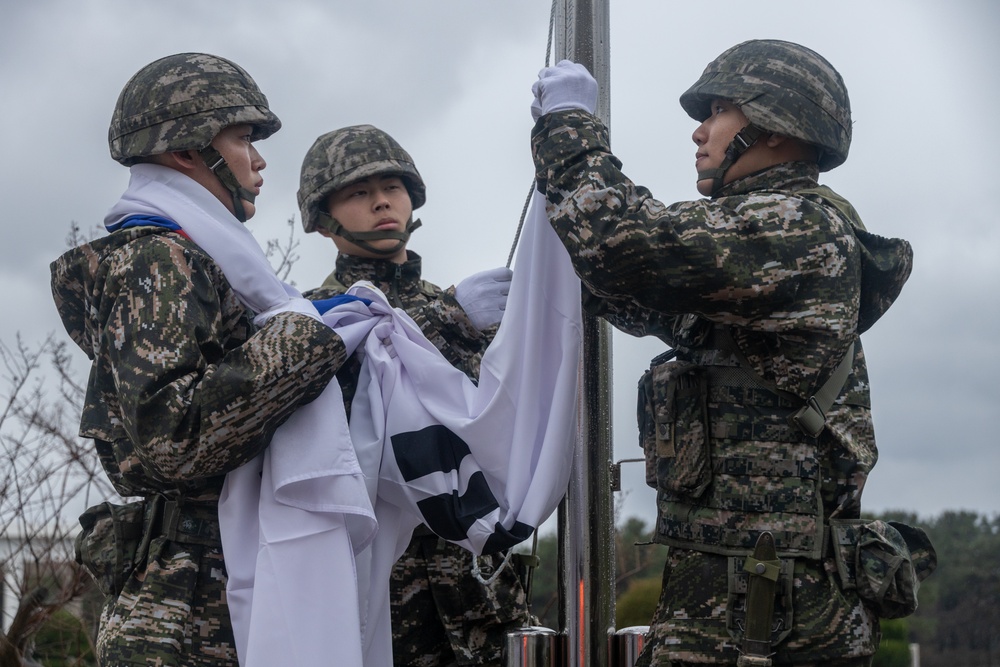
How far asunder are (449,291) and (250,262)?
1.12 metres

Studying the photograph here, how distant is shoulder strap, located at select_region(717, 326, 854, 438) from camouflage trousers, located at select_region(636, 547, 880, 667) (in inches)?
16.5

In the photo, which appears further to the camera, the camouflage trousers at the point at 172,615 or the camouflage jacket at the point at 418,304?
the camouflage jacket at the point at 418,304

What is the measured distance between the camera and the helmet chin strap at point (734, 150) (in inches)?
154

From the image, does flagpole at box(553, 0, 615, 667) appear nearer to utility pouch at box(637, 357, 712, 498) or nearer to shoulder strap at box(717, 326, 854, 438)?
utility pouch at box(637, 357, 712, 498)

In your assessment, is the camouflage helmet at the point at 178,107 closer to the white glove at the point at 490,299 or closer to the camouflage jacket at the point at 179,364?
the camouflage jacket at the point at 179,364

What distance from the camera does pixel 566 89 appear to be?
153 inches

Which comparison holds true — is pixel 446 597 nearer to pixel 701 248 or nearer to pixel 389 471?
pixel 389 471

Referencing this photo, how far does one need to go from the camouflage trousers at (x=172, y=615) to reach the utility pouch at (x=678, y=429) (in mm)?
1425

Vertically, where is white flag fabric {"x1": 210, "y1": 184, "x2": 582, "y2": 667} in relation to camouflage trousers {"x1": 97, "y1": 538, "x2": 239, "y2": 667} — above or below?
above

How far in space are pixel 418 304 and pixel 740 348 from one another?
2.03 meters

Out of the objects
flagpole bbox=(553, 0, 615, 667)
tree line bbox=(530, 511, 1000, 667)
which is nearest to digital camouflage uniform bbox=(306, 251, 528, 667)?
flagpole bbox=(553, 0, 615, 667)

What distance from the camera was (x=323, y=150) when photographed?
5656 mm

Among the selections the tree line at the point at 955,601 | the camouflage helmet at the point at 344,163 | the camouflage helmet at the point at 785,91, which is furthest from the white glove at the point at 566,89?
the tree line at the point at 955,601

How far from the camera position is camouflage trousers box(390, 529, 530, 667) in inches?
185
